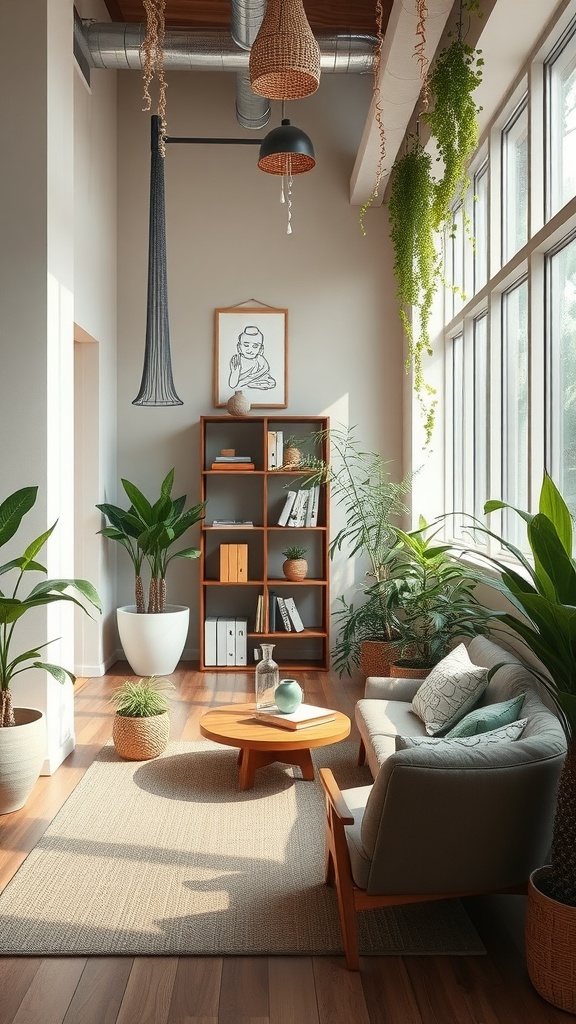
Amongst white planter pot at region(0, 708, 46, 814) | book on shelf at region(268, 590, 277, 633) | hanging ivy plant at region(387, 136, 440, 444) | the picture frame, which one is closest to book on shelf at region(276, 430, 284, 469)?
the picture frame

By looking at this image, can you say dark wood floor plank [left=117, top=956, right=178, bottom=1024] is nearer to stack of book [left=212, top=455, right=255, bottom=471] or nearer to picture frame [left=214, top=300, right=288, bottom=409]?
stack of book [left=212, top=455, right=255, bottom=471]

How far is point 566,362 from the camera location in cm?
354

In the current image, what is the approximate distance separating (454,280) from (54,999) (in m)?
4.70

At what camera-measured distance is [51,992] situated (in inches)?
88.4

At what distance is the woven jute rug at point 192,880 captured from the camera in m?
2.50

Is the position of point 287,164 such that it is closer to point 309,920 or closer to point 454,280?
point 454,280

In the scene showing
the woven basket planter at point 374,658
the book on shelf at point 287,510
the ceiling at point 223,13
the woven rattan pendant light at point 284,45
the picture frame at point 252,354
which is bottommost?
the woven basket planter at point 374,658

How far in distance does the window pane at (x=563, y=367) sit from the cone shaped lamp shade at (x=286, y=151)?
4.32 feet

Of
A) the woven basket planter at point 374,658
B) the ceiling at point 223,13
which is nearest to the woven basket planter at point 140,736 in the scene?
the woven basket planter at point 374,658

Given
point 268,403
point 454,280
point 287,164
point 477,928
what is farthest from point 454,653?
point 268,403

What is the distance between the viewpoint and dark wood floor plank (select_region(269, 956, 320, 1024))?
2143mm

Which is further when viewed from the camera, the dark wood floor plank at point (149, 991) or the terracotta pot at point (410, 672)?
the terracotta pot at point (410, 672)

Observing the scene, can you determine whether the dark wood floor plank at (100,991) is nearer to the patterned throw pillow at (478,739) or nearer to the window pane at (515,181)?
the patterned throw pillow at (478,739)

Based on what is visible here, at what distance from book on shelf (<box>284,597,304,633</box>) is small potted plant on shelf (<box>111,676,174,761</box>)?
2.19 meters
